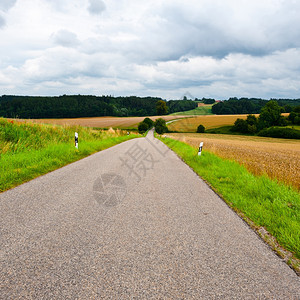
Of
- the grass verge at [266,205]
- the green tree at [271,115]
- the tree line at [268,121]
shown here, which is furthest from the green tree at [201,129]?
the grass verge at [266,205]

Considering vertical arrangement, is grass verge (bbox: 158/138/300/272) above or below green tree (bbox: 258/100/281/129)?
below

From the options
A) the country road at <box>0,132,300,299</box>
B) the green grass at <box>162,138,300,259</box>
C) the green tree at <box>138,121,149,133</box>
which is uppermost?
the country road at <box>0,132,300,299</box>

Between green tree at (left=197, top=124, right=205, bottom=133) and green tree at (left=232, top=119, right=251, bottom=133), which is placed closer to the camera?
green tree at (left=232, top=119, right=251, bottom=133)

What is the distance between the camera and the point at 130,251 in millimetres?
2744

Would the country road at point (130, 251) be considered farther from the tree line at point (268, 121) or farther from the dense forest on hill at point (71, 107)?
the tree line at point (268, 121)

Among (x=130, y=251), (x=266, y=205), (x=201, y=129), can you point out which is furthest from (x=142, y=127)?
(x=130, y=251)

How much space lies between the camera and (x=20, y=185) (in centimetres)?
560

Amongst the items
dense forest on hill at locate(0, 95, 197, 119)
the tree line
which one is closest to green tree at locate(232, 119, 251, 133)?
the tree line

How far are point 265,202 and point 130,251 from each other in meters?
3.48

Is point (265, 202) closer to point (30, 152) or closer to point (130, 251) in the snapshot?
point (130, 251)

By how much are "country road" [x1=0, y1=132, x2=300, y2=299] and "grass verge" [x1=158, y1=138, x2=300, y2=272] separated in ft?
0.90

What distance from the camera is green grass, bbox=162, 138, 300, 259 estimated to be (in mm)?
3428

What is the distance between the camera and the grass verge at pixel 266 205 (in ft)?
10.5

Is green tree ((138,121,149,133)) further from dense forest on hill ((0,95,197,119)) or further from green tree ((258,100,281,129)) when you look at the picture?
green tree ((258,100,281,129))
